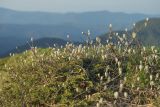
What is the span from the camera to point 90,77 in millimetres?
11398

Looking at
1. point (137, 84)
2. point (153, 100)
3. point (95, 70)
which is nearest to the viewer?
point (153, 100)

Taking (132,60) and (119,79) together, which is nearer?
(119,79)

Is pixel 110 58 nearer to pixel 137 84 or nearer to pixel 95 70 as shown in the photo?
pixel 95 70

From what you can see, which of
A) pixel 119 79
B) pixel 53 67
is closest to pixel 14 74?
pixel 53 67

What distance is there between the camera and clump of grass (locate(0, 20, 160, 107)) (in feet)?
33.9

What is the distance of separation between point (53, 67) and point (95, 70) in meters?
0.99

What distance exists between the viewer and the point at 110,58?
1238cm

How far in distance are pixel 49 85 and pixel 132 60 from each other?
2.45 meters

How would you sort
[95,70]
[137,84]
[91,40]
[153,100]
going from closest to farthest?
1. [153,100]
2. [137,84]
3. [95,70]
4. [91,40]

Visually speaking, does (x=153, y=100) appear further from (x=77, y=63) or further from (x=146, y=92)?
(x=77, y=63)

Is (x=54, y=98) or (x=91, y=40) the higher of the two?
(x=91, y=40)

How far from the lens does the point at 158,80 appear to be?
10953mm

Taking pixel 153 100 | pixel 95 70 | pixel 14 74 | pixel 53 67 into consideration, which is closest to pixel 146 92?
pixel 153 100

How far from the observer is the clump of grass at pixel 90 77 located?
406 inches
